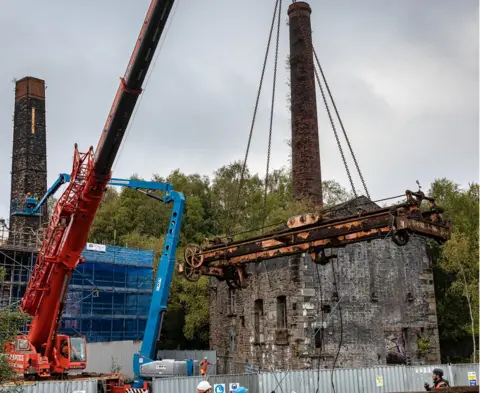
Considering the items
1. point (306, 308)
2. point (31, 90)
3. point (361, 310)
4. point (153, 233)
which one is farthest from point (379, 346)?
point (153, 233)

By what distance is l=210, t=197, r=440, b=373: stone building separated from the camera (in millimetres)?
19797

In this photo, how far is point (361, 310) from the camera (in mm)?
20609

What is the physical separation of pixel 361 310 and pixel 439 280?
345 inches

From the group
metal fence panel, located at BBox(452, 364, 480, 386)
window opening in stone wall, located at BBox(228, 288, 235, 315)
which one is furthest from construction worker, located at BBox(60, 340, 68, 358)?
metal fence panel, located at BBox(452, 364, 480, 386)

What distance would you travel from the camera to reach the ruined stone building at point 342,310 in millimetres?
19797

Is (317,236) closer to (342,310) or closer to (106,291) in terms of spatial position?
(342,310)

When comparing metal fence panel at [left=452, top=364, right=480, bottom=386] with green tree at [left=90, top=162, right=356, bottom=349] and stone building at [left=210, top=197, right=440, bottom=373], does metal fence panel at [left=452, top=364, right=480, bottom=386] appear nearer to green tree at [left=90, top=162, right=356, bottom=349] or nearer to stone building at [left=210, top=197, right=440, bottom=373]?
stone building at [left=210, top=197, right=440, bottom=373]

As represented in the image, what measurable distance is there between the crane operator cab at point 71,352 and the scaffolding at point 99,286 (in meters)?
10.9

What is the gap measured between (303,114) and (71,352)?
1811cm

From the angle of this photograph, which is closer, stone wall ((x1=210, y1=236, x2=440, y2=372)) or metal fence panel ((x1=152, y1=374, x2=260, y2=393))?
metal fence panel ((x1=152, y1=374, x2=260, y2=393))

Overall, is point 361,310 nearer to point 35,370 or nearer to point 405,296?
point 405,296

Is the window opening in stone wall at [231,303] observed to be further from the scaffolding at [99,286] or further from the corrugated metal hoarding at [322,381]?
the corrugated metal hoarding at [322,381]

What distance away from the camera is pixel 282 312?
20781 mm

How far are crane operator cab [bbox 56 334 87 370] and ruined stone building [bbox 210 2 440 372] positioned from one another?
755 centimetres
